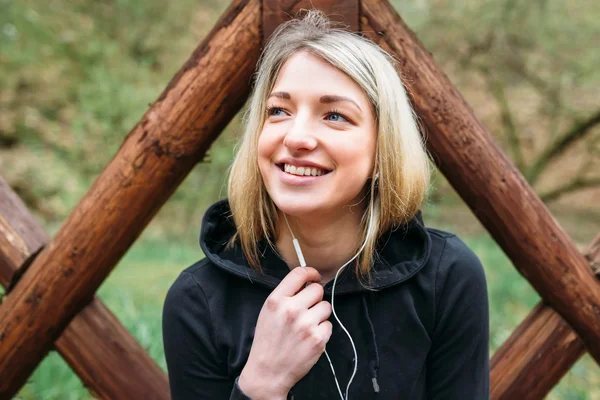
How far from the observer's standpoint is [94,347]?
6.27 feet

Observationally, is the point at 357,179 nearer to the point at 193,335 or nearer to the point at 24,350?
the point at 193,335

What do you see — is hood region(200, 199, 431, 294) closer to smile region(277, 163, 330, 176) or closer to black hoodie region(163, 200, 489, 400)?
black hoodie region(163, 200, 489, 400)

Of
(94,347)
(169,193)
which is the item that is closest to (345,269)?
(169,193)

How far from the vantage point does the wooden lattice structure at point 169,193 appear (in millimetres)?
1719

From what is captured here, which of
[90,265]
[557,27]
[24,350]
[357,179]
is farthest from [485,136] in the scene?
[557,27]

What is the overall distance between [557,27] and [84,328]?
5.34 m

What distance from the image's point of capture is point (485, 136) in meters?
1.75

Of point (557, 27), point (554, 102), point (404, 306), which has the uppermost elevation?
point (557, 27)

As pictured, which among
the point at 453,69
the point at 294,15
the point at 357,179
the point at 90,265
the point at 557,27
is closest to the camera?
the point at 357,179

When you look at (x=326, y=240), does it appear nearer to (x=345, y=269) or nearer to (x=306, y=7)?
(x=345, y=269)

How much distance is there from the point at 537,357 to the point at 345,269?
728mm

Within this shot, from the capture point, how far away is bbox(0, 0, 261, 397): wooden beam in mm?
1731

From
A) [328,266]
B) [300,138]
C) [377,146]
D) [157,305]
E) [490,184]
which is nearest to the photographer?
[300,138]

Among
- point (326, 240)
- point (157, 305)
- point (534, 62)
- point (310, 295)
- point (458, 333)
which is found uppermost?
point (534, 62)
